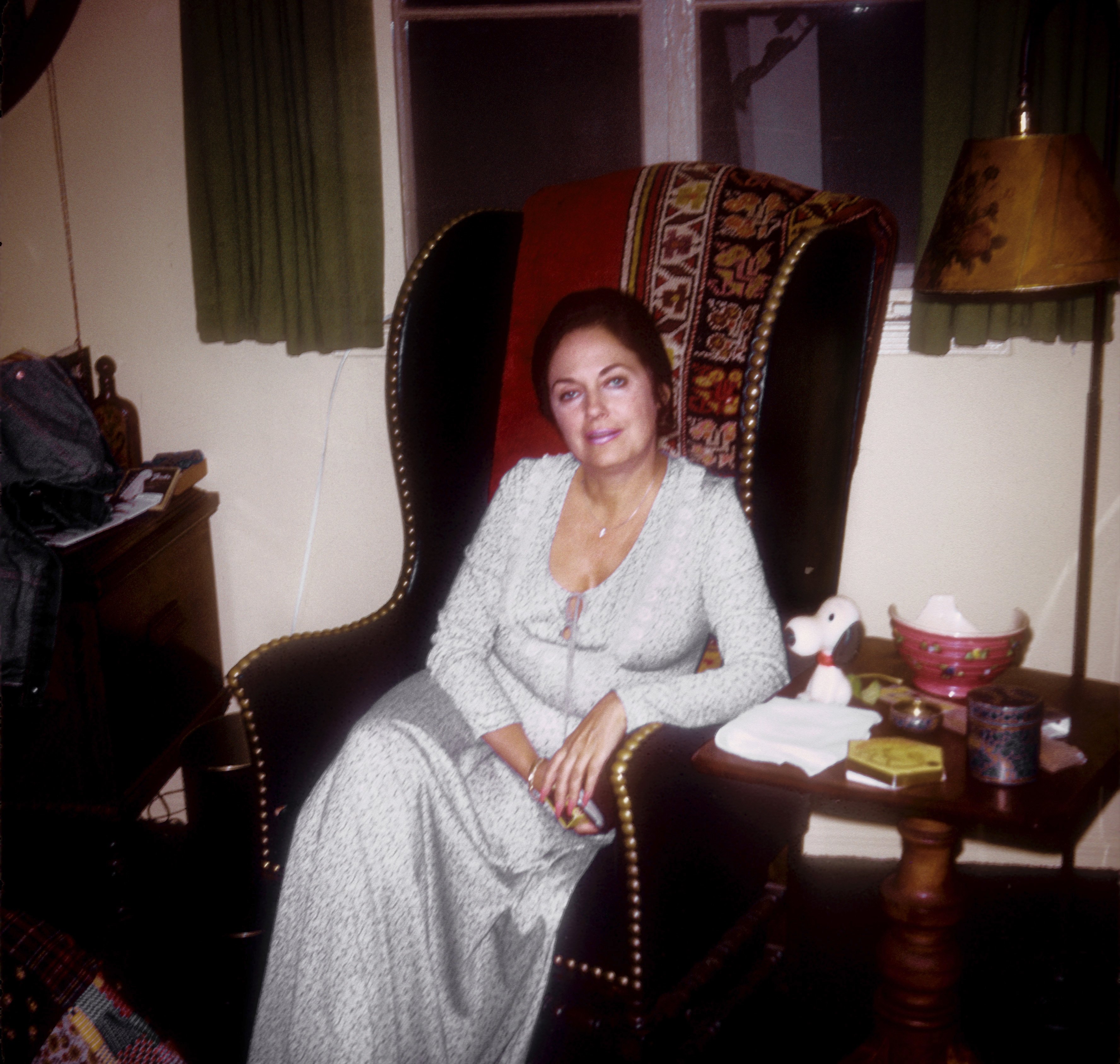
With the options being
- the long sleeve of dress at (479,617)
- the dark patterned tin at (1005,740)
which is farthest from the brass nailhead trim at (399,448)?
the dark patterned tin at (1005,740)

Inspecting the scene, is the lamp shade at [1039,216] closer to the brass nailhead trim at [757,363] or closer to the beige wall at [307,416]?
the brass nailhead trim at [757,363]

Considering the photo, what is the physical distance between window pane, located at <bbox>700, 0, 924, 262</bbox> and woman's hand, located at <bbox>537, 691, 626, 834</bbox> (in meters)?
1.43

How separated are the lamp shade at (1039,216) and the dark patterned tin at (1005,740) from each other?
0.60m

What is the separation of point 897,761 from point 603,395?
2.27ft

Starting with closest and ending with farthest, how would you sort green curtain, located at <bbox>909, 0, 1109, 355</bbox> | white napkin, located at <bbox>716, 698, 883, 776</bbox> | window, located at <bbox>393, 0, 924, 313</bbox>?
white napkin, located at <bbox>716, 698, 883, 776</bbox>
green curtain, located at <bbox>909, 0, 1109, 355</bbox>
window, located at <bbox>393, 0, 924, 313</bbox>

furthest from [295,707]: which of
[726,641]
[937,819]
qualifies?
[937,819]

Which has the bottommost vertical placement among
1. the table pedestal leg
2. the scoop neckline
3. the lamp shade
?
the table pedestal leg

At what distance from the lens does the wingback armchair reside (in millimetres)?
1283

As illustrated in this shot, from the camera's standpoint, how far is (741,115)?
85.8 inches

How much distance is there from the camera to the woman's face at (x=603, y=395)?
1478 mm

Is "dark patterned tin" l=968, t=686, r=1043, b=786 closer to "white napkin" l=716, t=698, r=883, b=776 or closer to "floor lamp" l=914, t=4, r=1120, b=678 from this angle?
"white napkin" l=716, t=698, r=883, b=776

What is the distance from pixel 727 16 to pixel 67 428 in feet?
5.64

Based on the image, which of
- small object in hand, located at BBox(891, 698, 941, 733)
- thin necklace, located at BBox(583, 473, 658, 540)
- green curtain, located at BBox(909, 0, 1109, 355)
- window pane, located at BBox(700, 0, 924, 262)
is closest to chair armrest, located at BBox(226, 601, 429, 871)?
thin necklace, located at BBox(583, 473, 658, 540)

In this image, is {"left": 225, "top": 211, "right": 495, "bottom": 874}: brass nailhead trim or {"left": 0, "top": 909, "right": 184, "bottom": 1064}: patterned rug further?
{"left": 225, "top": 211, "right": 495, "bottom": 874}: brass nailhead trim
